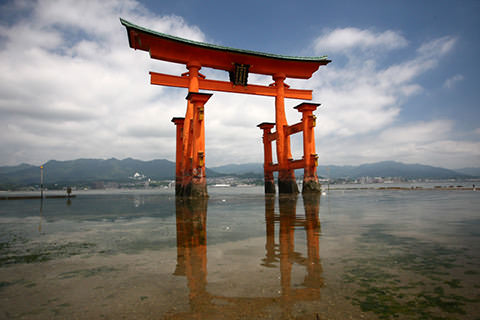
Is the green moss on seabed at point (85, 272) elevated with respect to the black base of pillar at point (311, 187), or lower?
lower

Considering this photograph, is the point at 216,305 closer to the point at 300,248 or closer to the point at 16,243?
the point at 300,248

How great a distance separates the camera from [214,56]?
20750mm

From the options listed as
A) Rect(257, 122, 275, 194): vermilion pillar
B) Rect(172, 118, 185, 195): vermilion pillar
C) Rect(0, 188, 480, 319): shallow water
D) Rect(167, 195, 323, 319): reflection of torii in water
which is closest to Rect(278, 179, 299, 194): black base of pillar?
Rect(257, 122, 275, 194): vermilion pillar

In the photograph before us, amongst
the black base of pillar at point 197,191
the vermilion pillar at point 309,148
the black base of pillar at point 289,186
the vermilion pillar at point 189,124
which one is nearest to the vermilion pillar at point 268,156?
the black base of pillar at point 289,186

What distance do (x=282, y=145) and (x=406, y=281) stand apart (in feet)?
67.4

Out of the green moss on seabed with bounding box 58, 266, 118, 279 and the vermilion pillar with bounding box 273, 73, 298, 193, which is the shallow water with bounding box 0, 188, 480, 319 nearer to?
the green moss on seabed with bounding box 58, 266, 118, 279

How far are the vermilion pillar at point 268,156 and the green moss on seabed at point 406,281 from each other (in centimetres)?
2214

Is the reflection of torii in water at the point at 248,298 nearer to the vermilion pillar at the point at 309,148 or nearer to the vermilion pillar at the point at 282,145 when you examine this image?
the vermilion pillar at the point at 309,148

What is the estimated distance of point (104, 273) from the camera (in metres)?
3.32

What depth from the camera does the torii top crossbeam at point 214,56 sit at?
18.5 m

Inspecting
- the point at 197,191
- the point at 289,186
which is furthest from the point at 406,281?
the point at 289,186

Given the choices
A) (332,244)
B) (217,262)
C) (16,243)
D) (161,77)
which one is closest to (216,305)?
(217,262)

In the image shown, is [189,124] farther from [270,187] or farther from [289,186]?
[270,187]

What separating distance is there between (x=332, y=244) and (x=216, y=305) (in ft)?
9.90
